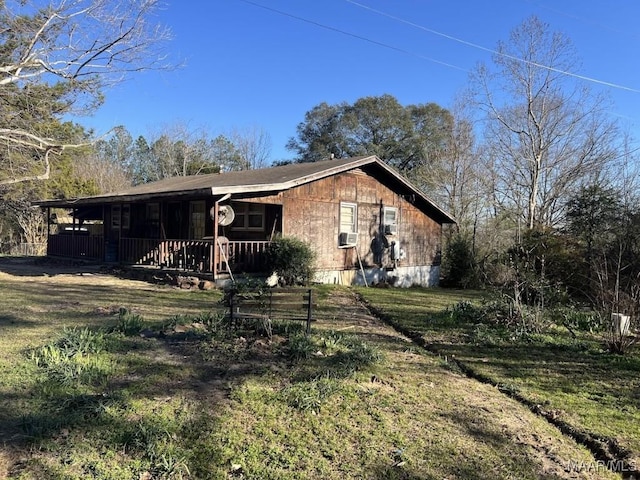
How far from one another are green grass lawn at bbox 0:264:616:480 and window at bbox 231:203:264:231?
30.0 ft

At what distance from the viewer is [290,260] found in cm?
1394

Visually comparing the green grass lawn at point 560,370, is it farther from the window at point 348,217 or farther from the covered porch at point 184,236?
the window at point 348,217

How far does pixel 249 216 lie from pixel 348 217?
3743 mm

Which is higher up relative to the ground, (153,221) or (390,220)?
(390,220)

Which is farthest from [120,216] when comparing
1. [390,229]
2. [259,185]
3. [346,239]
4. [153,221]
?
[390,229]

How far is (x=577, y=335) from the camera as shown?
7930mm

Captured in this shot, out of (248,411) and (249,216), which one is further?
(249,216)

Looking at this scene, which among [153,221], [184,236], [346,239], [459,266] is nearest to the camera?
[346,239]

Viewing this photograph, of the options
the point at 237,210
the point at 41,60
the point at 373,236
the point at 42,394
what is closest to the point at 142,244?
the point at 237,210

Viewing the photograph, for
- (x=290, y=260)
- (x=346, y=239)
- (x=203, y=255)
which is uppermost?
(x=346, y=239)

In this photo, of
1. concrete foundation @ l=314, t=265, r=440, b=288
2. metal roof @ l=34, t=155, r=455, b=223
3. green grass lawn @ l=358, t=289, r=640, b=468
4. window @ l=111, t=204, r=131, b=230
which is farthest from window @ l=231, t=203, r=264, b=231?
green grass lawn @ l=358, t=289, r=640, b=468

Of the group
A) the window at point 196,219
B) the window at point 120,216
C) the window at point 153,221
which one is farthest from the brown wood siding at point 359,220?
the window at point 120,216

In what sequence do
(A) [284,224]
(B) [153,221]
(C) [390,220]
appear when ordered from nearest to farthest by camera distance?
(A) [284,224] < (B) [153,221] < (C) [390,220]

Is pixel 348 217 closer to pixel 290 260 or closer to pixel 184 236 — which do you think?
pixel 290 260
